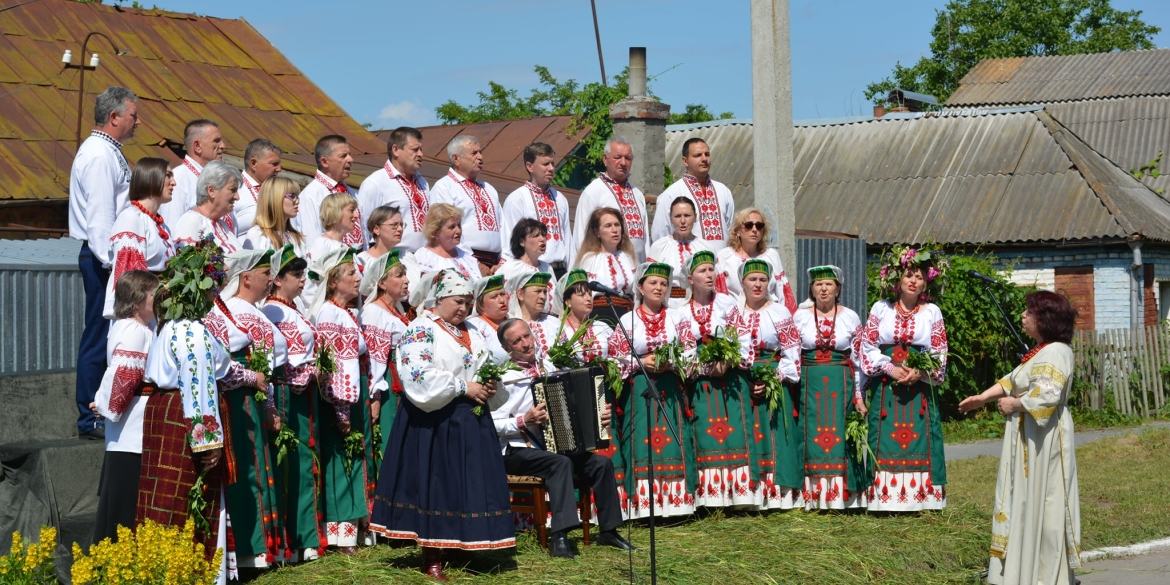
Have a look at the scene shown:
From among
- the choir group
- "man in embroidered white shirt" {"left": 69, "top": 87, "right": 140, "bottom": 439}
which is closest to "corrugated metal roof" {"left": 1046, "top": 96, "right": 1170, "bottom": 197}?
the choir group

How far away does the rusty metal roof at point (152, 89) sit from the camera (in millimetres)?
13359

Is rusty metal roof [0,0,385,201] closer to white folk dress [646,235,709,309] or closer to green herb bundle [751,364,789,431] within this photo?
white folk dress [646,235,709,309]

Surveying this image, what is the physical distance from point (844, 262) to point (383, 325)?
10.1 m

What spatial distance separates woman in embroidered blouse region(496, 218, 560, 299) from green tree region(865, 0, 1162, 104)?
120 feet

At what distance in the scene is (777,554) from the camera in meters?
7.92

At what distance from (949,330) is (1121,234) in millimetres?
6010

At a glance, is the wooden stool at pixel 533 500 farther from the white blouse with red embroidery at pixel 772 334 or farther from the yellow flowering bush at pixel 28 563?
the yellow flowering bush at pixel 28 563

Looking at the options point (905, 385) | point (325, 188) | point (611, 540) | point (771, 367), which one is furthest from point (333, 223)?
point (905, 385)

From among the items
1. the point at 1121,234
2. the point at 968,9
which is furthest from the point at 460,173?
the point at 968,9

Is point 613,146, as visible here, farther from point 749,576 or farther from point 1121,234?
point 1121,234

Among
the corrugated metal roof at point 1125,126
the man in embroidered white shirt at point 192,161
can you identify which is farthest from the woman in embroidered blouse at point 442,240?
the corrugated metal roof at point 1125,126

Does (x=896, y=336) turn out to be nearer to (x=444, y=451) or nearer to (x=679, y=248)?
(x=679, y=248)

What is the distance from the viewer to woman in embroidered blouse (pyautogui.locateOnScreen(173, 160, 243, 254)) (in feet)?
24.2

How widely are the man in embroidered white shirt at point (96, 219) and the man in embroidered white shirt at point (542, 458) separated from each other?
224 cm
